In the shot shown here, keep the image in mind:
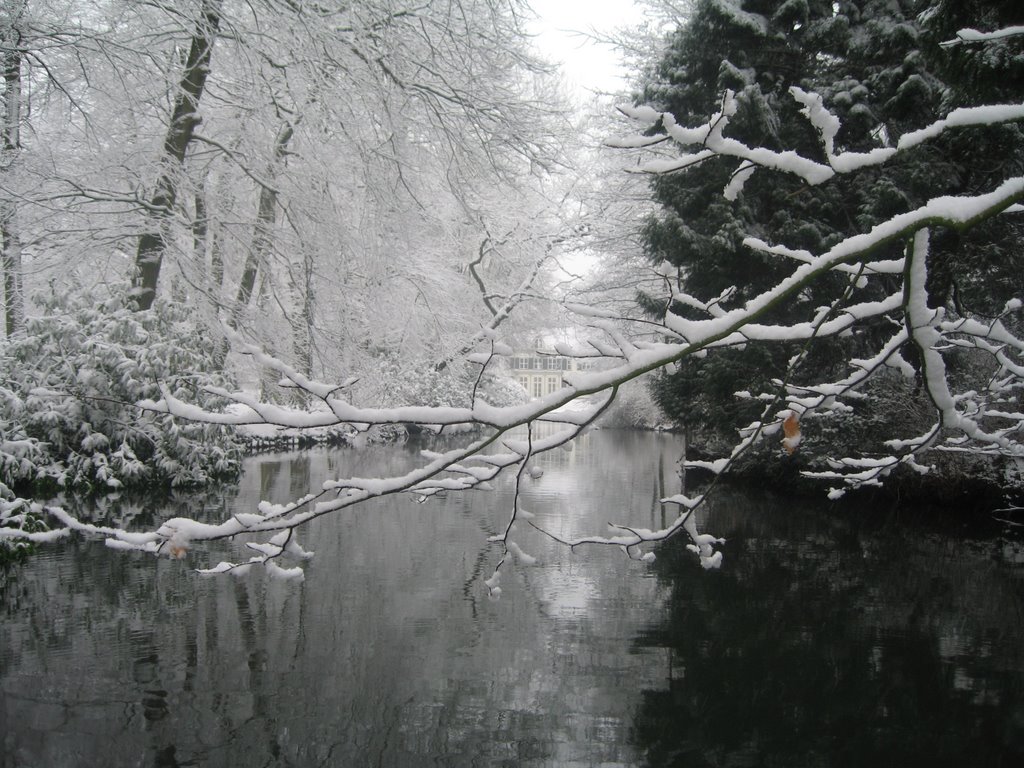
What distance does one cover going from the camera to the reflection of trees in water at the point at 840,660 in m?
3.82

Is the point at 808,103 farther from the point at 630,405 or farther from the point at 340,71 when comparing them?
the point at 630,405

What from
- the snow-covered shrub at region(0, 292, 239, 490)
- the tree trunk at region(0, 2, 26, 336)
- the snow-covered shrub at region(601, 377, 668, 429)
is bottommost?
the snow-covered shrub at region(0, 292, 239, 490)

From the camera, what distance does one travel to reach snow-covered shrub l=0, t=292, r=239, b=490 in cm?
1005

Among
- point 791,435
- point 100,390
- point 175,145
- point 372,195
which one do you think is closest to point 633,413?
point 372,195

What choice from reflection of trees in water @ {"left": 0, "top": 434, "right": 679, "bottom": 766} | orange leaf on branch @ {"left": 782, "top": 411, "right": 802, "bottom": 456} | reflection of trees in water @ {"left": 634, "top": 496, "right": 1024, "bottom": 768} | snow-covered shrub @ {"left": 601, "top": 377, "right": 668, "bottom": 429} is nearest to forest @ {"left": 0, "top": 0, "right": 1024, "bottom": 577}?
reflection of trees in water @ {"left": 634, "top": 496, "right": 1024, "bottom": 768}

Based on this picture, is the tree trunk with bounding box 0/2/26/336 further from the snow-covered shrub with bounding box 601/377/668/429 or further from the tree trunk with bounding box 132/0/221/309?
the snow-covered shrub with bounding box 601/377/668/429

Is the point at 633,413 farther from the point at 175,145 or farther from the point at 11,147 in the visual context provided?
the point at 11,147

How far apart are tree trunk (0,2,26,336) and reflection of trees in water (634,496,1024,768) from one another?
6.79 meters

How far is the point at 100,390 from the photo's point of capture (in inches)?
414

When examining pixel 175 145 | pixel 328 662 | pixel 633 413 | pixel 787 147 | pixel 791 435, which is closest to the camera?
pixel 791 435

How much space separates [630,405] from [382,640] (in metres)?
28.5

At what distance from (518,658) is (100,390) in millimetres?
8032

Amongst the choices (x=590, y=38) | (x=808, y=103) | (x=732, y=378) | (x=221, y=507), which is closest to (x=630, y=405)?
(x=590, y=38)

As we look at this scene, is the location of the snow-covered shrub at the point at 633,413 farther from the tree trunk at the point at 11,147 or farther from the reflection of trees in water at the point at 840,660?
the reflection of trees in water at the point at 840,660
